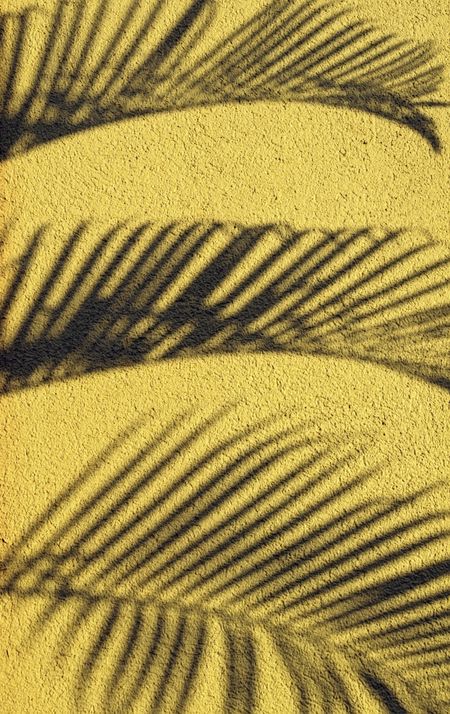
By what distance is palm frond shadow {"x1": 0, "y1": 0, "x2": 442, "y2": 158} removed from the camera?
3217 mm

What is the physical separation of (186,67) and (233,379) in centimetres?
134

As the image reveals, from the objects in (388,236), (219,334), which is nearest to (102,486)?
(219,334)

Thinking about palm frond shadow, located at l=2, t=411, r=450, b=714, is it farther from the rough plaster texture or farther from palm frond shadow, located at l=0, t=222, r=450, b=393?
palm frond shadow, located at l=0, t=222, r=450, b=393

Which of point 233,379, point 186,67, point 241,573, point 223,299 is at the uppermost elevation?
point 186,67

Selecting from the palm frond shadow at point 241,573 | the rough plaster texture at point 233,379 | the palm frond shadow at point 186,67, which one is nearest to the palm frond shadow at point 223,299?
the rough plaster texture at point 233,379

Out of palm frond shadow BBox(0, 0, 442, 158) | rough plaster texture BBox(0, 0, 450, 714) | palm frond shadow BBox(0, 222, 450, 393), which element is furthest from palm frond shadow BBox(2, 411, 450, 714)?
palm frond shadow BBox(0, 0, 442, 158)

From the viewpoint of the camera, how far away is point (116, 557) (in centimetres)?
293

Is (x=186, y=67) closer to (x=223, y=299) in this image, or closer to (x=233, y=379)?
(x=223, y=299)

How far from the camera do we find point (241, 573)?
2914 mm

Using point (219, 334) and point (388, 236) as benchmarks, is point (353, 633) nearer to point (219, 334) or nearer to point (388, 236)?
point (219, 334)

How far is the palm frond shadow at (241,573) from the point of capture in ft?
9.42

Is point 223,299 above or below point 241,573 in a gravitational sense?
above

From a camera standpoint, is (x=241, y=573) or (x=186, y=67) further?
(x=186, y=67)

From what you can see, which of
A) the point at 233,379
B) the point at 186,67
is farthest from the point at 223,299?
the point at 186,67
